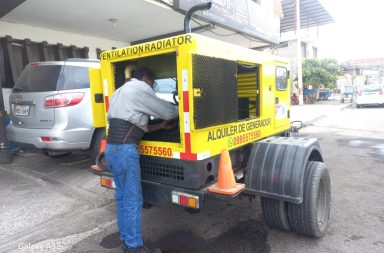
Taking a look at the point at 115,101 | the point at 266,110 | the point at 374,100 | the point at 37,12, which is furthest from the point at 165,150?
the point at 374,100

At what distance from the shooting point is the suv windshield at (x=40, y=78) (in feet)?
17.0

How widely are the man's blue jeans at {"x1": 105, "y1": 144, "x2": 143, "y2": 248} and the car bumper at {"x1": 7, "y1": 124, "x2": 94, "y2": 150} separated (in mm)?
2390

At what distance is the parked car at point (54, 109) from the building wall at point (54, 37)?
327 cm

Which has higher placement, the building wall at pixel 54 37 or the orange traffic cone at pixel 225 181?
the building wall at pixel 54 37

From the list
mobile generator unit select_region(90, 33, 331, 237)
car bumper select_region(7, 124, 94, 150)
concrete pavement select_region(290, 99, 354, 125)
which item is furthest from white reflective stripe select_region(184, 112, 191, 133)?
concrete pavement select_region(290, 99, 354, 125)

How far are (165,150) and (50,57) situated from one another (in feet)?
24.2

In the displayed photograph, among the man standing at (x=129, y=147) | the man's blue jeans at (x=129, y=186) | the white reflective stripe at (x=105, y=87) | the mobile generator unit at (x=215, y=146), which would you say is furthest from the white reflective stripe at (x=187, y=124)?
the white reflective stripe at (x=105, y=87)

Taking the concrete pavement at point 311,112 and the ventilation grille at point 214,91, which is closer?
the ventilation grille at point 214,91

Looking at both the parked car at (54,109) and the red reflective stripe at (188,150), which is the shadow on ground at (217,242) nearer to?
the red reflective stripe at (188,150)

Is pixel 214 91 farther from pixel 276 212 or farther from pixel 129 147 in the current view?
pixel 276 212

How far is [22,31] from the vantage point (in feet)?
27.2

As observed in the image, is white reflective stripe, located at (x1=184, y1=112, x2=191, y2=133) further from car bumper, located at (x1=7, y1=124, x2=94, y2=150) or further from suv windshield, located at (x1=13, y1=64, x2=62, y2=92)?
suv windshield, located at (x1=13, y1=64, x2=62, y2=92)

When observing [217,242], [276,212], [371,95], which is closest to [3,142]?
[217,242]

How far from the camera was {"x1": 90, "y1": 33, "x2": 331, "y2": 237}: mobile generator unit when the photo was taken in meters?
2.85
